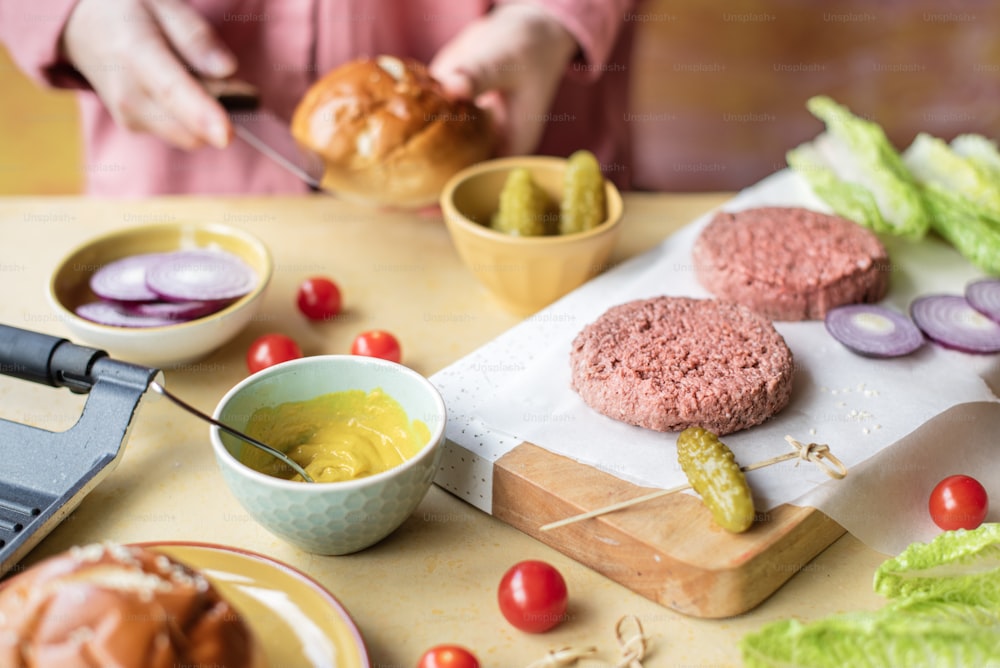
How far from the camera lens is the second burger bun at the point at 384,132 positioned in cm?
293

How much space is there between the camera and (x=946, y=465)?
226cm

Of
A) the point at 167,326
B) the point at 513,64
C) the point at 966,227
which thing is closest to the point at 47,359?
the point at 167,326

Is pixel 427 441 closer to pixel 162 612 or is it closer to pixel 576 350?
pixel 576 350

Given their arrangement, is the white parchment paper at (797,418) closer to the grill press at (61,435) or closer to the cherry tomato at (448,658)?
the cherry tomato at (448,658)

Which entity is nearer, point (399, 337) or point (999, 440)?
point (999, 440)

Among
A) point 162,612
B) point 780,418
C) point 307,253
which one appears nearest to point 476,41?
point 307,253

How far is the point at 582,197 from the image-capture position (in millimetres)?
2857

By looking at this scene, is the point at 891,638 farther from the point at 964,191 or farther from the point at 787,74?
the point at 787,74

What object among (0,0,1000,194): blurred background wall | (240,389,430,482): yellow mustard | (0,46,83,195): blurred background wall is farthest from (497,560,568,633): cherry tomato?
(0,0,1000,194): blurred background wall

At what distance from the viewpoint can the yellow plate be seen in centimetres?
161

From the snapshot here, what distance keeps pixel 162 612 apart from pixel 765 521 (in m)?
1.18

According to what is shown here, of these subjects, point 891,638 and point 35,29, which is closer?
point 891,638

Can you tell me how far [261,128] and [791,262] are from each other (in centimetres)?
204

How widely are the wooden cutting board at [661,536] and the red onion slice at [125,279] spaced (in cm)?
117
